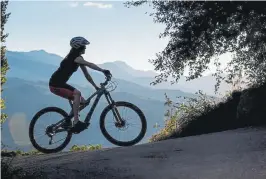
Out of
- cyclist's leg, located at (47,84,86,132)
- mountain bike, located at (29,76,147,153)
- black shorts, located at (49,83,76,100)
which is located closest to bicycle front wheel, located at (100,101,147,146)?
mountain bike, located at (29,76,147,153)

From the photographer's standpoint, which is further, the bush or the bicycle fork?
the bush

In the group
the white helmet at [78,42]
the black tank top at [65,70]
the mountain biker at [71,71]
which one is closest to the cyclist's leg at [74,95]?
the mountain biker at [71,71]

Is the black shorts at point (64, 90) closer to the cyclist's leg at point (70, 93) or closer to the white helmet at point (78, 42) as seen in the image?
the cyclist's leg at point (70, 93)

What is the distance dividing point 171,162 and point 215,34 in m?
6.62

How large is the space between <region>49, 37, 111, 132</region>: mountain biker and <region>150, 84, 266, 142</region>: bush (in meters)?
4.07

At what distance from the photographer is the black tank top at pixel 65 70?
7.92 meters

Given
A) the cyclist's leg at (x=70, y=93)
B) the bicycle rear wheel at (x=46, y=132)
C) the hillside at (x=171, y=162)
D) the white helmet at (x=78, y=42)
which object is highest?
the white helmet at (x=78, y=42)

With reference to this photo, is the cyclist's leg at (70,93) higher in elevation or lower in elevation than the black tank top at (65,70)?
lower

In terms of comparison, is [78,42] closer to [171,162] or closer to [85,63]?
[85,63]

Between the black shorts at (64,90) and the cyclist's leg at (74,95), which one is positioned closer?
the cyclist's leg at (74,95)

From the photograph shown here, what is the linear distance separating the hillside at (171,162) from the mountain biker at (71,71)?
42.7 inches

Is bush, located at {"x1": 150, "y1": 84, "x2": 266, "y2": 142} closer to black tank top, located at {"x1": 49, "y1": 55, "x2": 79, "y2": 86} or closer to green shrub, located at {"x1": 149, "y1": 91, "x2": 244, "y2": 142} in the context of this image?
green shrub, located at {"x1": 149, "y1": 91, "x2": 244, "y2": 142}

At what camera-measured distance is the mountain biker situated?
25.7ft

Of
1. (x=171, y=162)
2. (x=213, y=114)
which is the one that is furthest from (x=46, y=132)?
(x=213, y=114)
